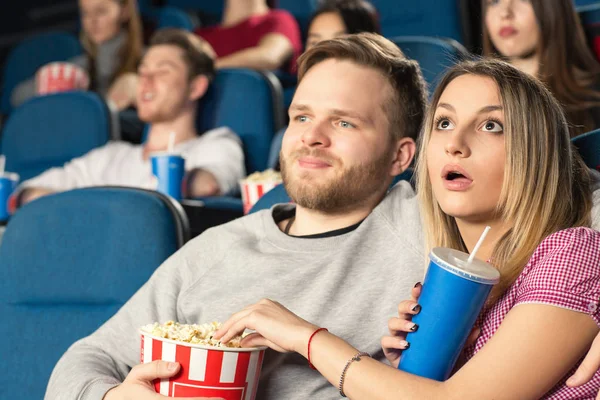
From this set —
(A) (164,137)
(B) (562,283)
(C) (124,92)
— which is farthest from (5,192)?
(B) (562,283)

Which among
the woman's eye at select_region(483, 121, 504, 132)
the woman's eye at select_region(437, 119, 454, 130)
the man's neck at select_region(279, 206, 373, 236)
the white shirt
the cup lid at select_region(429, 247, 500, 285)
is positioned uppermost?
the woman's eye at select_region(483, 121, 504, 132)

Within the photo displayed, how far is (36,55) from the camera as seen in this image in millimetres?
4504

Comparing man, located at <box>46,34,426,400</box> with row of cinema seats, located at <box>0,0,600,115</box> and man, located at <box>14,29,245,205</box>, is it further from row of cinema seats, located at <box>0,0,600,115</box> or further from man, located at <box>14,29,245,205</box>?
man, located at <box>14,29,245,205</box>

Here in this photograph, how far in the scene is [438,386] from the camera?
102 cm

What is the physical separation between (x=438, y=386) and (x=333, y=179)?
1.74ft

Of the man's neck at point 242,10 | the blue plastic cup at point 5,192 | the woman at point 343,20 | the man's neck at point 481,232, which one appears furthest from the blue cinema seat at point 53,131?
the man's neck at point 481,232

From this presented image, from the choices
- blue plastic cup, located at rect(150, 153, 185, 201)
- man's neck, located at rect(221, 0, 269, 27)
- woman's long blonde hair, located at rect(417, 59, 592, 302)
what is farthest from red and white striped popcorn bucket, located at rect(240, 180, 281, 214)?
man's neck, located at rect(221, 0, 269, 27)

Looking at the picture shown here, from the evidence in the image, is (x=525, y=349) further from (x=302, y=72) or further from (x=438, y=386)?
(x=302, y=72)

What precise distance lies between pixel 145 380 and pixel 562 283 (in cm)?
57

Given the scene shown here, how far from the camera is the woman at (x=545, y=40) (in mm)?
2266

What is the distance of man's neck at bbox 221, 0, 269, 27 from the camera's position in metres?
3.86

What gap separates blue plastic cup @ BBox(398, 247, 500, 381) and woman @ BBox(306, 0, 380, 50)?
2039 mm

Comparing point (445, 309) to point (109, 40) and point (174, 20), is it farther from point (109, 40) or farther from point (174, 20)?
point (174, 20)

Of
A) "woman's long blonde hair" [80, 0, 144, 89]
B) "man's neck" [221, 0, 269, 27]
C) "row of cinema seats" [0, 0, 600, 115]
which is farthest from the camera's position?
"man's neck" [221, 0, 269, 27]
